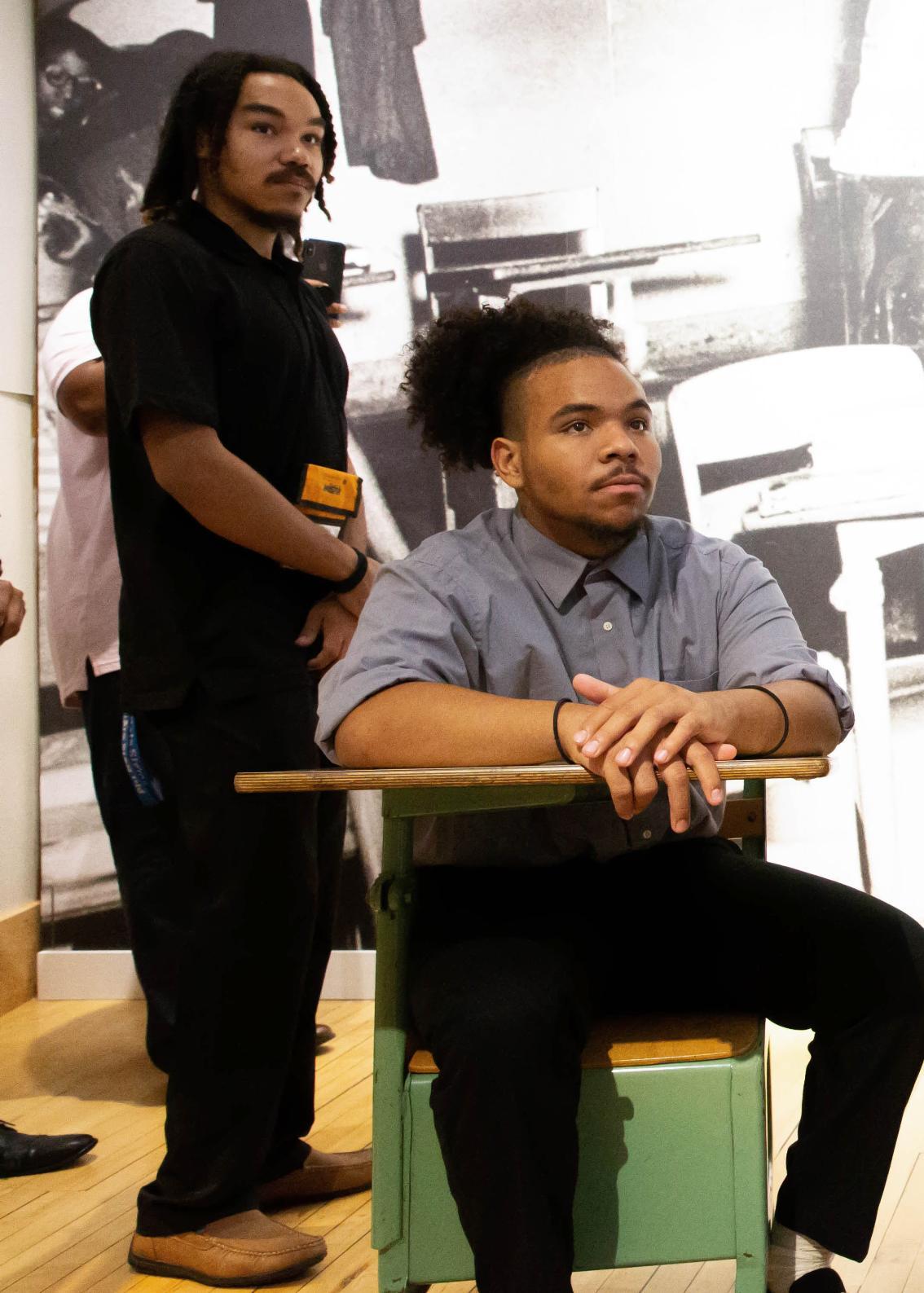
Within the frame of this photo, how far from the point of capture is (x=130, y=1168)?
2502 mm

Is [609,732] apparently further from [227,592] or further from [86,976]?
[86,976]

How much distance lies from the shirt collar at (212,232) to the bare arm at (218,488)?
0.29 metres

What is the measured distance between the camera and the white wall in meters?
3.66

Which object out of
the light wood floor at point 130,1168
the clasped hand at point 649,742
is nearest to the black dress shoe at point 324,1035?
the light wood floor at point 130,1168

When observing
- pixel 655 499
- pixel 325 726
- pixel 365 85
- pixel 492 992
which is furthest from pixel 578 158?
pixel 492 992

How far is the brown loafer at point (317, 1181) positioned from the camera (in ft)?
7.45

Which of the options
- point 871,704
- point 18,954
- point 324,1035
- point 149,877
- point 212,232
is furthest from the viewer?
point 18,954

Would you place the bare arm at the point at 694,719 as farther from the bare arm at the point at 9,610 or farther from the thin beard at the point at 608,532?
the bare arm at the point at 9,610

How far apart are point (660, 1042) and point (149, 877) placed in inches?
63.4

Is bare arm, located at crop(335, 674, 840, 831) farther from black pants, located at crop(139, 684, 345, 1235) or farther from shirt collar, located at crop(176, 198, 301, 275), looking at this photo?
shirt collar, located at crop(176, 198, 301, 275)

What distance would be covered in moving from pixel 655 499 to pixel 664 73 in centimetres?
102

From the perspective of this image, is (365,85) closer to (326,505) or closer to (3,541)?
(3,541)

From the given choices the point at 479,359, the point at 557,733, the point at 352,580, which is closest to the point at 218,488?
the point at 352,580

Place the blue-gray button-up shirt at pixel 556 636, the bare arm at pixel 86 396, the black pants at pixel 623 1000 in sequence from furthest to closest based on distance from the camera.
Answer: the bare arm at pixel 86 396 < the blue-gray button-up shirt at pixel 556 636 < the black pants at pixel 623 1000
